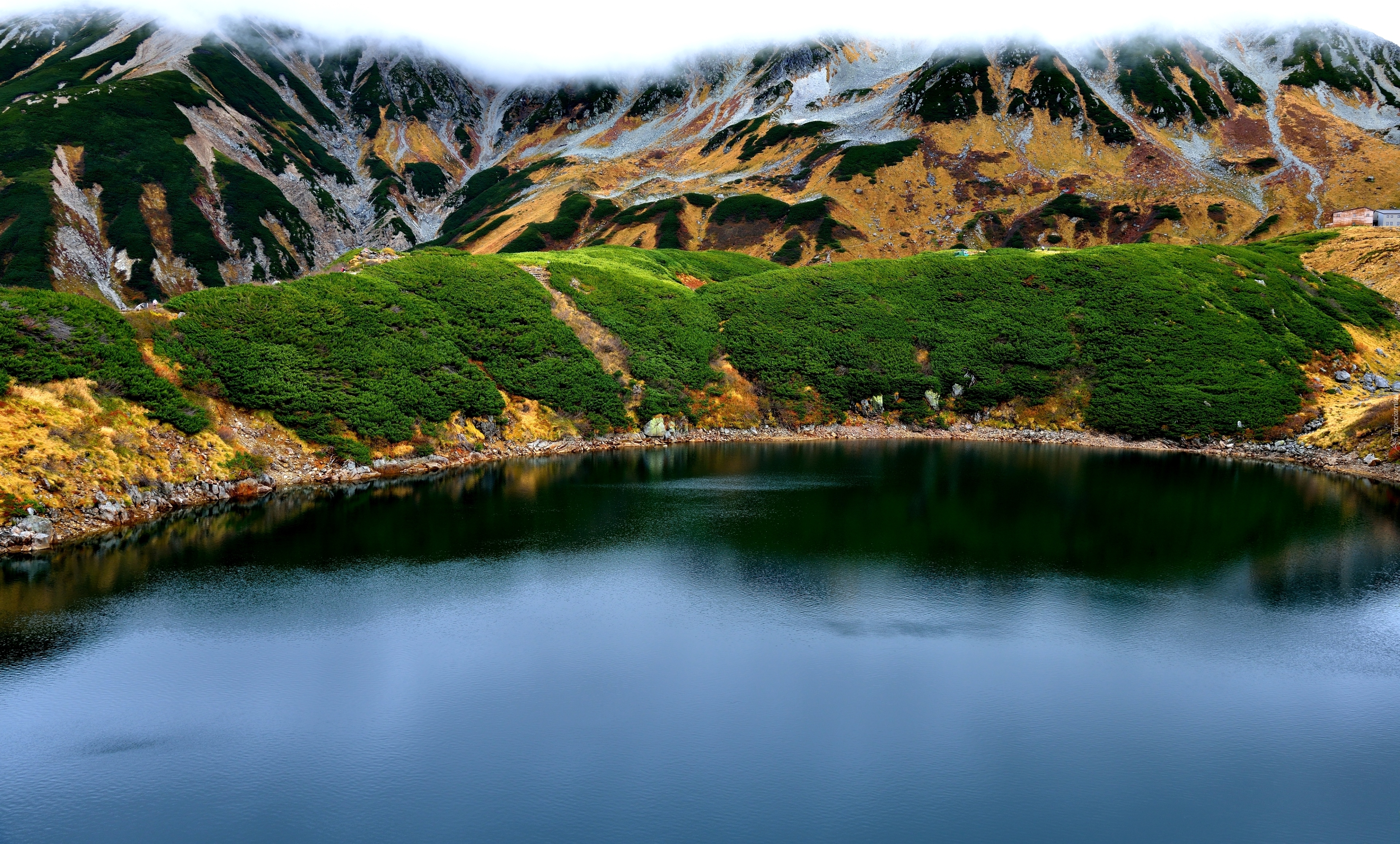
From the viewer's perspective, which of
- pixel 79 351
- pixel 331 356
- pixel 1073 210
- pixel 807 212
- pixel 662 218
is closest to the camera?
pixel 79 351

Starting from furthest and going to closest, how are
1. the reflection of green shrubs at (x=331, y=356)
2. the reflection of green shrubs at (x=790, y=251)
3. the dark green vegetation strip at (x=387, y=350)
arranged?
the reflection of green shrubs at (x=790, y=251)
the dark green vegetation strip at (x=387, y=350)
the reflection of green shrubs at (x=331, y=356)

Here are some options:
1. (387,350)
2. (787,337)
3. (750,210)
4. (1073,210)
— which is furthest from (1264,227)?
(387,350)

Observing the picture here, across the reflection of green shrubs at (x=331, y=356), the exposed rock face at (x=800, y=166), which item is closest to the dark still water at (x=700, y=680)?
the reflection of green shrubs at (x=331, y=356)

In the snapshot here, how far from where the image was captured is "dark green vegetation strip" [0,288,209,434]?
37.3 metres

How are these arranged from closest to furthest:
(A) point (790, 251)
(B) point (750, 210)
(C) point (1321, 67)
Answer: (A) point (790, 251) → (B) point (750, 210) → (C) point (1321, 67)

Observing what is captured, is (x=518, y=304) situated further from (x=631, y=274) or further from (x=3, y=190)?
(x=3, y=190)

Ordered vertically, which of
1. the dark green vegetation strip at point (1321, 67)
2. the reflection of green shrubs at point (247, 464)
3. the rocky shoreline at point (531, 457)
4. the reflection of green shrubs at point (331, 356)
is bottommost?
the rocky shoreline at point (531, 457)

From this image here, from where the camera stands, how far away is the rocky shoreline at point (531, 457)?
33875mm

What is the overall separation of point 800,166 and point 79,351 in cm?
13721

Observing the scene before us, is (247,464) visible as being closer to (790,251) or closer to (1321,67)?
(790,251)

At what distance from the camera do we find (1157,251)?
268 ft

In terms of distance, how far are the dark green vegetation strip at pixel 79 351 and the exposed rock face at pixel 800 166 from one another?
7716cm

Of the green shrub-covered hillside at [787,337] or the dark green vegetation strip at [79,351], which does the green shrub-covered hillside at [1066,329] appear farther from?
the dark green vegetation strip at [79,351]

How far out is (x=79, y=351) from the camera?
129 ft
